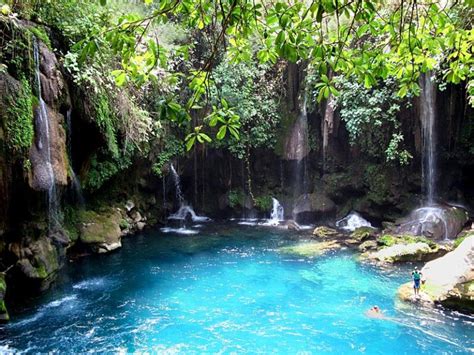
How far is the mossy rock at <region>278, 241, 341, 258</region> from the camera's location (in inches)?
565

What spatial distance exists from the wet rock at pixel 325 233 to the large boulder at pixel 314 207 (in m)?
1.88

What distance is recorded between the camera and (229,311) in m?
9.80

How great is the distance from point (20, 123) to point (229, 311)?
6633 millimetres

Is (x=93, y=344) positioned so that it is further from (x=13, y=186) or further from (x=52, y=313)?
(x=13, y=186)

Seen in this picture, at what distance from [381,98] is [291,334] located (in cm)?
1125

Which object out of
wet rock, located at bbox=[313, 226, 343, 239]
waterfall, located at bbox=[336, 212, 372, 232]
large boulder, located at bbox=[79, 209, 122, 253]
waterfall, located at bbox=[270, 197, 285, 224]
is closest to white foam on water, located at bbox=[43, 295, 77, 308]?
large boulder, located at bbox=[79, 209, 122, 253]

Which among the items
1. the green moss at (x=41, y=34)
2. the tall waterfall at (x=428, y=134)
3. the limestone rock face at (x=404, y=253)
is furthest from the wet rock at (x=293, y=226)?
the green moss at (x=41, y=34)

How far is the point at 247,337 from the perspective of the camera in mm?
8555

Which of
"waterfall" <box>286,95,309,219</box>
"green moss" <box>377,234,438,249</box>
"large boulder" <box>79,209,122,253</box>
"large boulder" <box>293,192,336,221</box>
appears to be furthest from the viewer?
"waterfall" <box>286,95,309,219</box>

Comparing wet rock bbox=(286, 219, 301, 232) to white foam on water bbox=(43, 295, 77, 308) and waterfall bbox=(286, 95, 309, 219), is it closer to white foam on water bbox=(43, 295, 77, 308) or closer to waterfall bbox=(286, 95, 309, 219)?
waterfall bbox=(286, 95, 309, 219)

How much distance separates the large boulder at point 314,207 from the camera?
19.4 m

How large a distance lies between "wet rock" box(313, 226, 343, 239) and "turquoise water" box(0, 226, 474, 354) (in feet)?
7.81

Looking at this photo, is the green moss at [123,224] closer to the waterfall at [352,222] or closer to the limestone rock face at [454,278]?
the waterfall at [352,222]

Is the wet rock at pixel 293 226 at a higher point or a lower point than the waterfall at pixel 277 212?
lower
